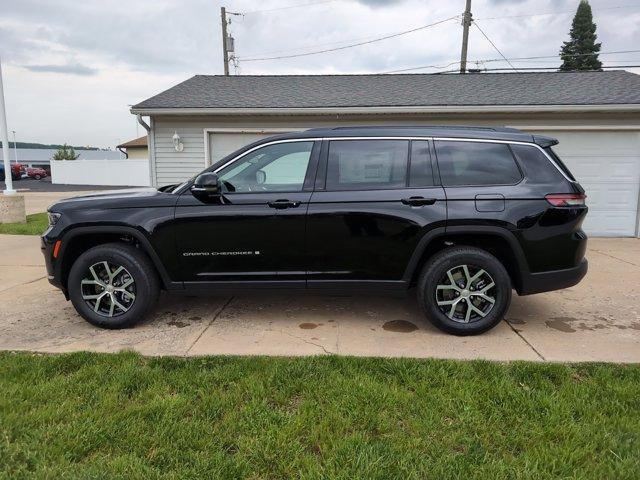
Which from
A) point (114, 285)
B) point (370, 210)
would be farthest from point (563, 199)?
point (114, 285)

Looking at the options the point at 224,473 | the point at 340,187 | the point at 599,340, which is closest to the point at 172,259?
the point at 340,187

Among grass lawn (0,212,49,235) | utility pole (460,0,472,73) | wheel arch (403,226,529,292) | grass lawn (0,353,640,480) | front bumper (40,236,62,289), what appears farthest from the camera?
utility pole (460,0,472,73)

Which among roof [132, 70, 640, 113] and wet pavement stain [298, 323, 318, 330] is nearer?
wet pavement stain [298, 323, 318, 330]

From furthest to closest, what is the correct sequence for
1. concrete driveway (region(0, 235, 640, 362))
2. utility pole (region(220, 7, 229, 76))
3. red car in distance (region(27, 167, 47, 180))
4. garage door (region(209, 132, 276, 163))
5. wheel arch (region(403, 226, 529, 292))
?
red car in distance (region(27, 167, 47, 180)) → utility pole (region(220, 7, 229, 76)) → garage door (region(209, 132, 276, 163)) → wheel arch (region(403, 226, 529, 292)) → concrete driveway (region(0, 235, 640, 362))

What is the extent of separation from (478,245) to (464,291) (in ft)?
1.44

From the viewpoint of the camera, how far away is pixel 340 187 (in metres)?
4.04

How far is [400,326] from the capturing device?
14.4 ft

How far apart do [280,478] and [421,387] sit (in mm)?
1220

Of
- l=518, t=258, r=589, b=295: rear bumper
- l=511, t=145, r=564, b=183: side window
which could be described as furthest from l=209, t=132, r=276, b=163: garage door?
l=518, t=258, r=589, b=295: rear bumper

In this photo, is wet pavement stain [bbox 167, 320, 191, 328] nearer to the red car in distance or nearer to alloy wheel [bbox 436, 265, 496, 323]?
alloy wheel [bbox 436, 265, 496, 323]

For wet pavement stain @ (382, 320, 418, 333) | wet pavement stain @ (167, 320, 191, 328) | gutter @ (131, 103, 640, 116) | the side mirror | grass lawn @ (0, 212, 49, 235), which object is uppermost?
gutter @ (131, 103, 640, 116)

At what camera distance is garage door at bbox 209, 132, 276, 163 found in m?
9.61

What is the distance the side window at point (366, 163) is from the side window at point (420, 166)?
61 millimetres

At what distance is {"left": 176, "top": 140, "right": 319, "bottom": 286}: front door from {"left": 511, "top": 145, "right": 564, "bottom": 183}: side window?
1790 millimetres
